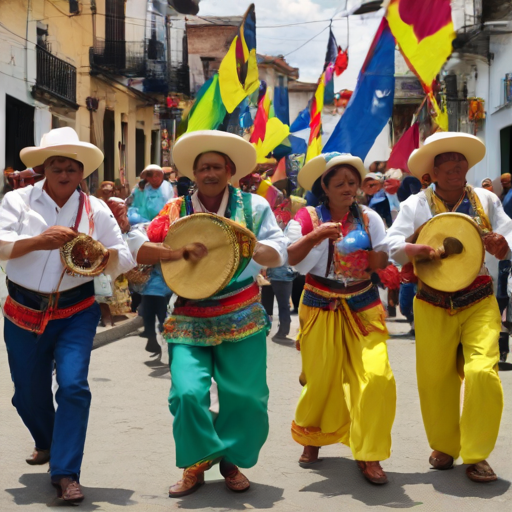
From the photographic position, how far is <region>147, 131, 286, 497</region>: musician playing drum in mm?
4996

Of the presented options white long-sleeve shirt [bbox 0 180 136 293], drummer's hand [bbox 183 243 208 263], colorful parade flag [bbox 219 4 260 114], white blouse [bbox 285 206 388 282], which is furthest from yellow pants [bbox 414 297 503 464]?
colorful parade flag [bbox 219 4 260 114]

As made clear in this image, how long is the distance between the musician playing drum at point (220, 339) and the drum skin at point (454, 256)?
36.2 inches

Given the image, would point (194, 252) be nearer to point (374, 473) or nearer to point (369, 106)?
point (374, 473)

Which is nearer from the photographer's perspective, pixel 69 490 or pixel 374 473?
pixel 69 490

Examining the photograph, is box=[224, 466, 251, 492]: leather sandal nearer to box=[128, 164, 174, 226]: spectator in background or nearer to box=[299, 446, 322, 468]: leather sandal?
box=[299, 446, 322, 468]: leather sandal

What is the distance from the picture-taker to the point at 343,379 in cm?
581

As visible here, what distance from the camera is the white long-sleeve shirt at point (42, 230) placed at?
16.7ft

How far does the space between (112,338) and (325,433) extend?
612cm

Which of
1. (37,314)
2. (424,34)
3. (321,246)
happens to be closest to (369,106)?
A: (424,34)

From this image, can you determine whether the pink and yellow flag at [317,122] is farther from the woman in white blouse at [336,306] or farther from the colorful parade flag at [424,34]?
the woman in white blouse at [336,306]

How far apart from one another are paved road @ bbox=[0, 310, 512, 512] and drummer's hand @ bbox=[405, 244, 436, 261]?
51.0 inches

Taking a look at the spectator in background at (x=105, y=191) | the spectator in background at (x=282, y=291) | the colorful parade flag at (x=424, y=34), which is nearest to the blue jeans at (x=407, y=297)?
the spectator in background at (x=282, y=291)

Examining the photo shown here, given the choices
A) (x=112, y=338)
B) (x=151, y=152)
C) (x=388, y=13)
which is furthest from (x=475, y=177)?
(x=112, y=338)

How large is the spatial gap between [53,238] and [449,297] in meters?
2.34
